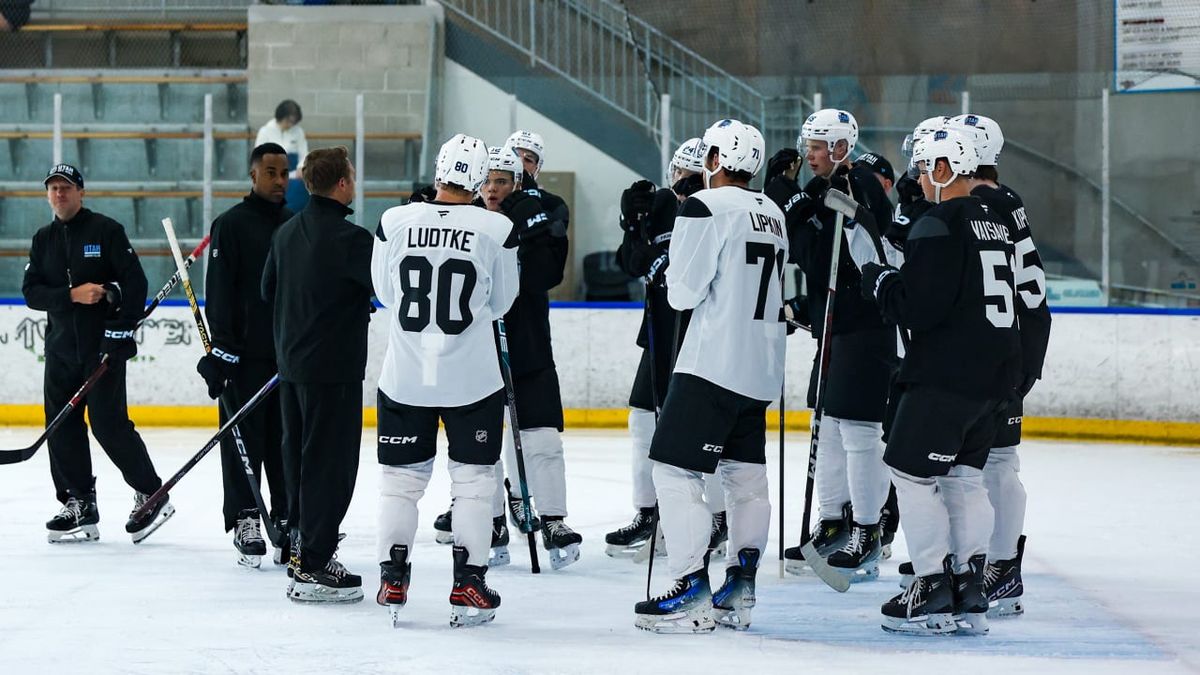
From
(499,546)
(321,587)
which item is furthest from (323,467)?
(499,546)

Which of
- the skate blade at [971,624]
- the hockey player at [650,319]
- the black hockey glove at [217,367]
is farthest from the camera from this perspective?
the hockey player at [650,319]

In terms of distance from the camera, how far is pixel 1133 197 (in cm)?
885

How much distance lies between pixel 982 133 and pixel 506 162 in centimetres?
162

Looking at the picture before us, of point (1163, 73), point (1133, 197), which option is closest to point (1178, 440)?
point (1133, 197)

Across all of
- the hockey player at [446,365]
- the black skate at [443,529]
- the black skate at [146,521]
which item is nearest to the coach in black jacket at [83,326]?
the black skate at [146,521]

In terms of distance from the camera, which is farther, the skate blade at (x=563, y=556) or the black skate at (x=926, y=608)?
the skate blade at (x=563, y=556)

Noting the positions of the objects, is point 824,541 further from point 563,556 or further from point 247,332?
point 247,332

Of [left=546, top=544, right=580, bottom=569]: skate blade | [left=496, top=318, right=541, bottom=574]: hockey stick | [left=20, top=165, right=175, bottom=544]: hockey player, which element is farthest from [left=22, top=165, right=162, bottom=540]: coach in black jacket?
[left=546, top=544, right=580, bottom=569]: skate blade

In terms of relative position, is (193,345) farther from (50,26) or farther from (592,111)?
(50,26)

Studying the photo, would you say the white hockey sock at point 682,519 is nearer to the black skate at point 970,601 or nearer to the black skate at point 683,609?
the black skate at point 683,609

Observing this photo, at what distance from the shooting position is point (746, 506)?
4004 mm

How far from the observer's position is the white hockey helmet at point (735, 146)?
3.98 meters

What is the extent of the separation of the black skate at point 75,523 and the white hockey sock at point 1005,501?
3.14 meters

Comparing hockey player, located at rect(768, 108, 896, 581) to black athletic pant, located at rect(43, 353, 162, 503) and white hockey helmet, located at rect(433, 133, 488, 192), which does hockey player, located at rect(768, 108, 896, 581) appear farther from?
black athletic pant, located at rect(43, 353, 162, 503)
